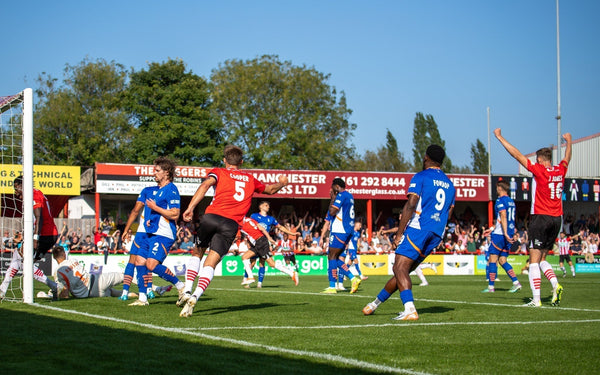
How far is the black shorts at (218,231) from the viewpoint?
27.3 ft

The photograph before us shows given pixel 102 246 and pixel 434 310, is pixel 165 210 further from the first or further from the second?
pixel 102 246

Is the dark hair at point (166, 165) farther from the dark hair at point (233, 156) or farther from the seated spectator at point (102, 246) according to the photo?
the seated spectator at point (102, 246)

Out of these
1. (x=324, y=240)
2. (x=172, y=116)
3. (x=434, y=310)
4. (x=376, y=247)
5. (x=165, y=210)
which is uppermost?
(x=172, y=116)

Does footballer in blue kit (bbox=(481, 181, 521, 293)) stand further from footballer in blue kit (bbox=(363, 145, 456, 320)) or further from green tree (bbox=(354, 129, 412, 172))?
green tree (bbox=(354, 129, 412, 172))

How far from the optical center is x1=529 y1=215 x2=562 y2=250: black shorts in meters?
10.2

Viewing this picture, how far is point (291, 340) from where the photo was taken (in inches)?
235

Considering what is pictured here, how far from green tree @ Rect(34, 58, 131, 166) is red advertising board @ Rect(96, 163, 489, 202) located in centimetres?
2371

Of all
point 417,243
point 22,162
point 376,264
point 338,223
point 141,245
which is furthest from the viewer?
point 376,264

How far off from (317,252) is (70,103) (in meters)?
34.0

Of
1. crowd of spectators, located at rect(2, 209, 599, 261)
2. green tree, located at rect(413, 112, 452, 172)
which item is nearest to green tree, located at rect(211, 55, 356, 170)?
crowd of spectators, located at rect(2, 209, 599, 261)

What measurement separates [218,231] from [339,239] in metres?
5.44

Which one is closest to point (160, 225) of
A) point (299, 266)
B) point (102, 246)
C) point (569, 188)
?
point (102, 246)

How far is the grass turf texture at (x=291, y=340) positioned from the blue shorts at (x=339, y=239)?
3.93m

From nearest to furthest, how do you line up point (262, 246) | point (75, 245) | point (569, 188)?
point (262, 246)
point (75, 245)
point (569, 188)
